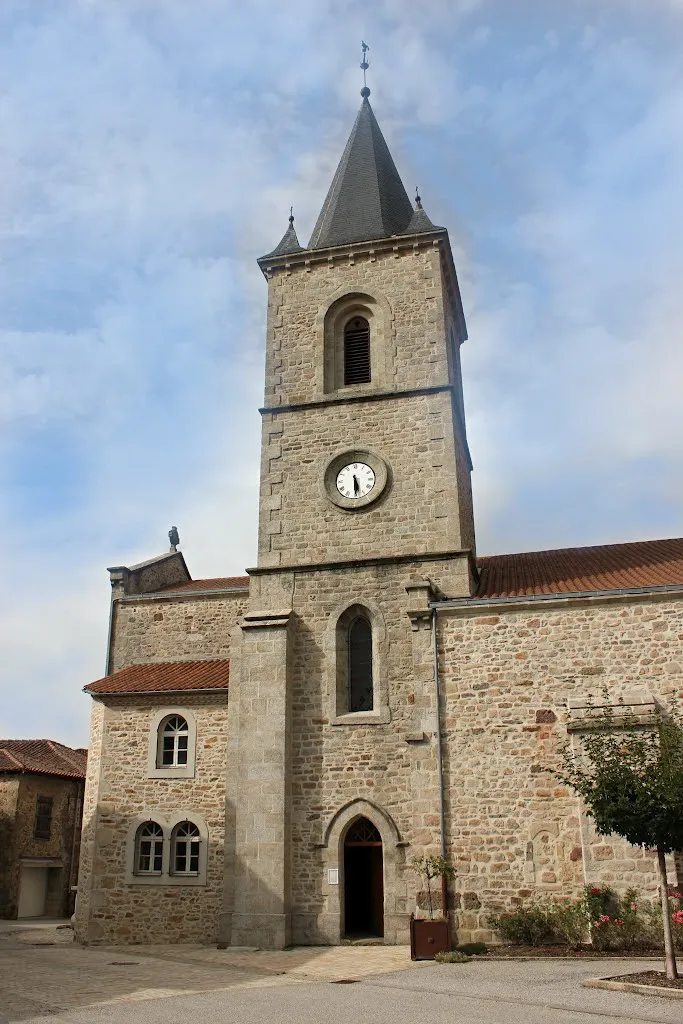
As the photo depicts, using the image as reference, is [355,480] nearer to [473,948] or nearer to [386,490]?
[386,490]

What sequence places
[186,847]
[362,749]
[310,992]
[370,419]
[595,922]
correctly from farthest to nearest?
[370,419]
[186,847]
[362,749]
[595,922]
[310,992]

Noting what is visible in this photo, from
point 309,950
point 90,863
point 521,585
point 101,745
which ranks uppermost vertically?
point 521,585

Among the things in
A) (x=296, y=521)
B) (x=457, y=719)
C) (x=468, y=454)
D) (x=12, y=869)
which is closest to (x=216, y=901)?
(x=457, y=719)

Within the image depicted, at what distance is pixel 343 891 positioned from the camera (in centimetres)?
1534

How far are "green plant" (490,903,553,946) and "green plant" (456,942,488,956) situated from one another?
40 cm

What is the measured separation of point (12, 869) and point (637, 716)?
21829 mm

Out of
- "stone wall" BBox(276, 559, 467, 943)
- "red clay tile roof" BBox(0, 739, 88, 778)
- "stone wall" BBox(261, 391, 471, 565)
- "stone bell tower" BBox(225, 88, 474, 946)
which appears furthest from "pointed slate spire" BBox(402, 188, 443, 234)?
"red clay tile roof" BBox(0, 739, 88, 778)

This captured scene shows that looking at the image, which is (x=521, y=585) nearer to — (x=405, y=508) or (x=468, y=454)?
(x=405, y=508)

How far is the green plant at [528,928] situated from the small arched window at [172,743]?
294 inches

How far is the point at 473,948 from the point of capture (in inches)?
535

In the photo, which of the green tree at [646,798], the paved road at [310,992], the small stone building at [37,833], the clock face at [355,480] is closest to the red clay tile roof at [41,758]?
the small stone building at [37,833]

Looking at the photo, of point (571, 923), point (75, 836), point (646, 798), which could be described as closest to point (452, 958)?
point (571, 923)

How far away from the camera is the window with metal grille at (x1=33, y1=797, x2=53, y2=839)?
92.5ft

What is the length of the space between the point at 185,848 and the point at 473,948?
21.0 ft
